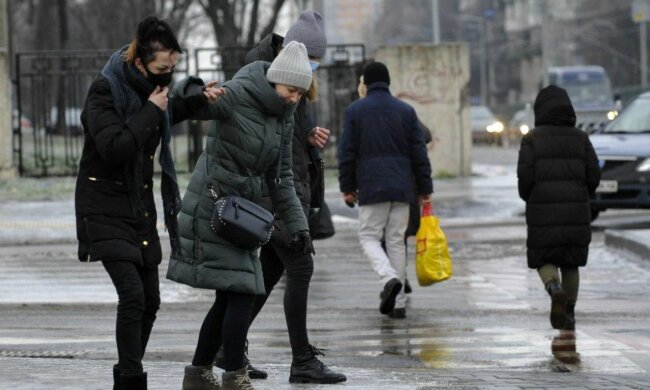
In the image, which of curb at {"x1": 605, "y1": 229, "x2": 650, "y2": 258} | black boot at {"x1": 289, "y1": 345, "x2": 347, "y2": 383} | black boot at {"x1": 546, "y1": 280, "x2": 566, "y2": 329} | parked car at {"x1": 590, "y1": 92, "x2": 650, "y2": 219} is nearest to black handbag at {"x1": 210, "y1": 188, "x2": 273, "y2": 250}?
black boot at {"x1": 289, "y1": 345, "x2": 347, "y2": 383}

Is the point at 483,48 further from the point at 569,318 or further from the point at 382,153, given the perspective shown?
the point at 569,318

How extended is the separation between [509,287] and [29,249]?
604 centimetres

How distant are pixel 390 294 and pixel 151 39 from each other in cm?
459

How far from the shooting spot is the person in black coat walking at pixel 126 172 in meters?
6.54

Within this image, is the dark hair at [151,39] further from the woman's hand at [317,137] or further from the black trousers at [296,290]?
the woman's hand at [317,137]

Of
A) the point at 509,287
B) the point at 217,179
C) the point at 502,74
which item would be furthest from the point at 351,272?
the point at 502,74

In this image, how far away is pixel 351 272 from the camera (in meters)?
13.9

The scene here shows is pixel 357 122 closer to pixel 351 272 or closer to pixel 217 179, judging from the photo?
pixel 351 272

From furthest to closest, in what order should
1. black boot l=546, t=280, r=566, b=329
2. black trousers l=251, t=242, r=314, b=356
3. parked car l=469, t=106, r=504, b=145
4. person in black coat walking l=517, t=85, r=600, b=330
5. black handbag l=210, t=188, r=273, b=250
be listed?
parked car l=469, t=106, r=504, b=145
person in black coat walking l=517, t=85, r=600, b=330
black boot l=546, t=280, r=566, b=329
black trousers l=251, t=242, r=314, b=356
black handbag l=210, t=188, r=273, b=250

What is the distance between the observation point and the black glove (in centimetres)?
744

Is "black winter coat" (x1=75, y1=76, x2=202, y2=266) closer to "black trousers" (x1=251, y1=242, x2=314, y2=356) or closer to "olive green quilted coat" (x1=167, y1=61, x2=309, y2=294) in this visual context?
"olive green quilted coat" (x1=167, y1=61, x2=309, y2=294)

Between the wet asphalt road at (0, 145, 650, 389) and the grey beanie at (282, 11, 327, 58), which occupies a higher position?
the grey beanie at (282, 11, 327, 58)

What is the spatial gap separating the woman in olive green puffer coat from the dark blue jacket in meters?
3.71

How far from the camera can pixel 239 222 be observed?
6.79 m
